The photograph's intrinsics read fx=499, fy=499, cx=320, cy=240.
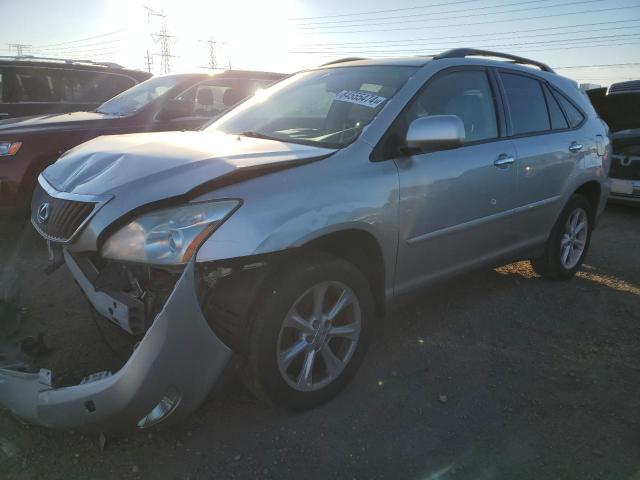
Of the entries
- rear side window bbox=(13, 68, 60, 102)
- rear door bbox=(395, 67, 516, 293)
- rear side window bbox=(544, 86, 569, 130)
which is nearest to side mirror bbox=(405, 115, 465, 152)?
rear door bbox=(395, 67, 516, 293)

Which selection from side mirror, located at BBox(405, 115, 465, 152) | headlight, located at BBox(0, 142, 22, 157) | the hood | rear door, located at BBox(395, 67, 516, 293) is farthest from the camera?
the hood

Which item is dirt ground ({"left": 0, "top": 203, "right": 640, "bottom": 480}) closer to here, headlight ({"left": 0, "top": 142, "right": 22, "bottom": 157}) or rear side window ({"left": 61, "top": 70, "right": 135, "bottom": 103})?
headlight ({"left": 0, "top": 142, "right": 22, "bottom": 157})

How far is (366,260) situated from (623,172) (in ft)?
21.5

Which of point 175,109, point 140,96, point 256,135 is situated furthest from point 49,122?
point 256,135

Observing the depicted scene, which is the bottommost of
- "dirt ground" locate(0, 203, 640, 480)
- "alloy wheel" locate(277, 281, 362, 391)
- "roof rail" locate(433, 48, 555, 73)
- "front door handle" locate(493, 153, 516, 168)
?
"dirt ground" locate(0, 203, 640, 480)

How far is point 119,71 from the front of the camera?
7090mm

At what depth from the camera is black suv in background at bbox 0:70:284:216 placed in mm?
4605

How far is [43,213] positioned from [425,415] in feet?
6.91

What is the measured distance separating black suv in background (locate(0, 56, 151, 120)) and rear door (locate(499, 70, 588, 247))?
17.9 feet

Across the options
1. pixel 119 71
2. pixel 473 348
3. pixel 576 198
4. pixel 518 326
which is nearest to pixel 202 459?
pixel 473 348

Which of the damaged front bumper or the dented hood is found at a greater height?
the dented hood

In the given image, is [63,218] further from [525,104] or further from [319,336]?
[525,104]

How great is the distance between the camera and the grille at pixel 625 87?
8286 millimetres

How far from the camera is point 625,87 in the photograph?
340 inches
